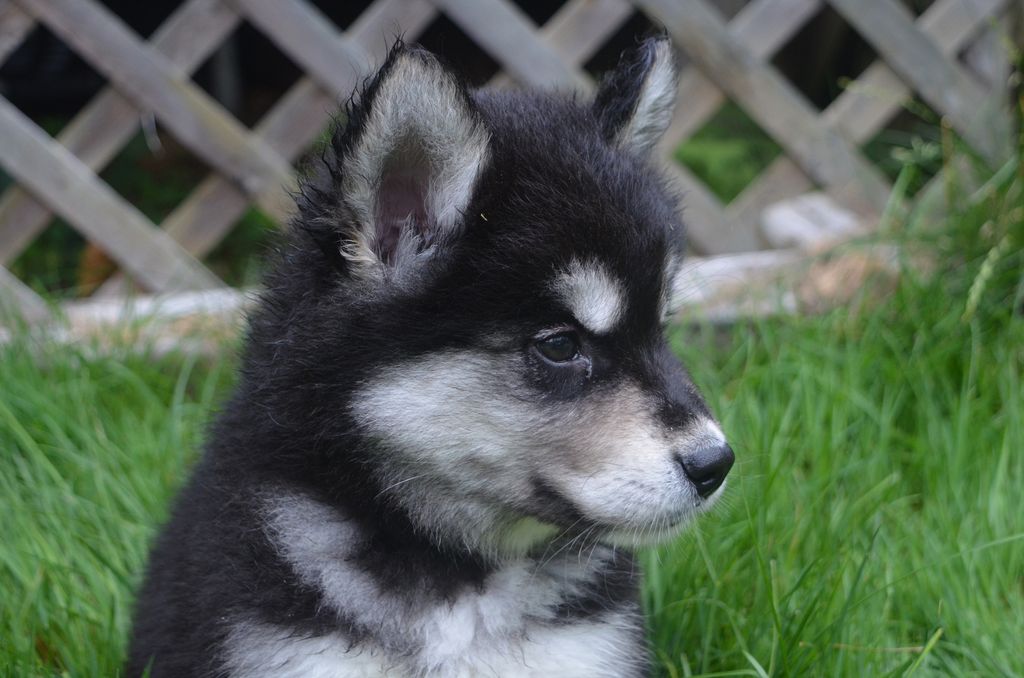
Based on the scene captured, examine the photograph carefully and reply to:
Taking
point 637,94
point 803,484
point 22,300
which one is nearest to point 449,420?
point 637,94

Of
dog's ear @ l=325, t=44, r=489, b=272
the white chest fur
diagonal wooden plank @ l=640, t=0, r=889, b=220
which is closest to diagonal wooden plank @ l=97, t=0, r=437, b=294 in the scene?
diagonal wooden plank @ l=640, t=0, r=889, b=220

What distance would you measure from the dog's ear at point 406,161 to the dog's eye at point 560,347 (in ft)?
0.96

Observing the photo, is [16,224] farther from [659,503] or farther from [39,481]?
[659,503]

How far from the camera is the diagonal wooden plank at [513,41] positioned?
5445 millimetres

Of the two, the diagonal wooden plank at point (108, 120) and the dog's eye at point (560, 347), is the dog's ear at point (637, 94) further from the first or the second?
the diagonal wooden plank at point (108, 120)

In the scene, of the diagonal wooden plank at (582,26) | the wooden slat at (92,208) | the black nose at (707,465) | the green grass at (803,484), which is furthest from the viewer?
the diagonal wooden plank at (582,26)

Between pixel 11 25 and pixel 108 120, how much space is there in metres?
0.55

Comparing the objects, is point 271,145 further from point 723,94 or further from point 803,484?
point 803,484

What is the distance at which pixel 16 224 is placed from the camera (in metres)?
5.36

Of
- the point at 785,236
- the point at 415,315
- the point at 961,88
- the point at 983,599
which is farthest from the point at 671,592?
the point at 961,88

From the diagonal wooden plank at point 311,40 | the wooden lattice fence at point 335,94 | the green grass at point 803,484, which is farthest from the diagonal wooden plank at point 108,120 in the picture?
the green grass at point 803,484

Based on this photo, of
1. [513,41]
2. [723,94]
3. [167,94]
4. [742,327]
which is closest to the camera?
[742,327]

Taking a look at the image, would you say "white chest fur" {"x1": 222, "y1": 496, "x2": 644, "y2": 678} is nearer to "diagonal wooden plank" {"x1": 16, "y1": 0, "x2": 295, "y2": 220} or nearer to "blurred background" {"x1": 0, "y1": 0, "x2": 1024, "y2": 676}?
"blurred background" {"x1": 0, "y1": 0, "x2": 1024, "y2": 676}

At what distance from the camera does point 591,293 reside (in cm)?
241
